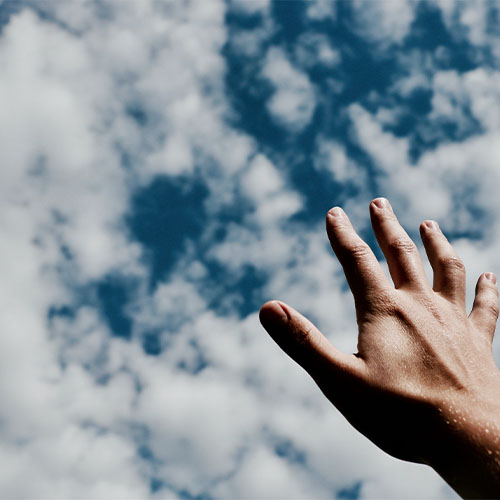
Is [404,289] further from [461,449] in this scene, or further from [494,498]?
[494,498]

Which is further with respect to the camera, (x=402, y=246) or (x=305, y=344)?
(x=402, y=246)

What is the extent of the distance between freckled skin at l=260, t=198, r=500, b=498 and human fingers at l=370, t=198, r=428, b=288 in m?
0.01

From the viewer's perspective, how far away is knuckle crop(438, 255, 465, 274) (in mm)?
3943

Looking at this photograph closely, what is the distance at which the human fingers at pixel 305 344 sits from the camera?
9.95 feet

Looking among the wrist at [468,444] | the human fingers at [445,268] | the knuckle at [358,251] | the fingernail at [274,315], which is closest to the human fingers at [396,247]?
the human fingers at [445,268]

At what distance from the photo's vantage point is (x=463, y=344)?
140 inches

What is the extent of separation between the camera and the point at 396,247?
3865 mm

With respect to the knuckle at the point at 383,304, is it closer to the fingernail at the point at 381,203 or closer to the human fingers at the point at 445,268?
the human fingers at the point at 445,268

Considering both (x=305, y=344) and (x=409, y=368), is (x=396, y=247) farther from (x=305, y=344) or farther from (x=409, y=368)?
(x=305, y=344)

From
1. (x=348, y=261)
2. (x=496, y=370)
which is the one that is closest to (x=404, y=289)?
(x=348, y=261)

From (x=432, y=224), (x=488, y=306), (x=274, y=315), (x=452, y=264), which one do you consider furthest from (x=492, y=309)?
(x=274, y=315)

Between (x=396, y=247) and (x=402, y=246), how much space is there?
0.15 feet

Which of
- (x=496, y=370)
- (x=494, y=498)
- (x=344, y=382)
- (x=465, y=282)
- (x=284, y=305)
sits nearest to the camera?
(x=494, y=498)

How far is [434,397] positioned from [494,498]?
627 mm
